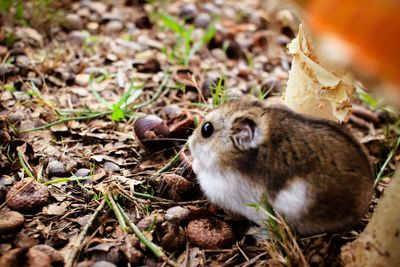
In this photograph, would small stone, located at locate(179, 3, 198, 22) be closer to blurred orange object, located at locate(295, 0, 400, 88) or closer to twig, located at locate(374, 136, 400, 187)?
twig, located at locate(374, 136, 400, 187)

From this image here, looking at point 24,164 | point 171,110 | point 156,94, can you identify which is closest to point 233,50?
point 156,94

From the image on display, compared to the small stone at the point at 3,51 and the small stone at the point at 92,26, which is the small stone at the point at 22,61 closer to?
the small stone at the point at 3,51

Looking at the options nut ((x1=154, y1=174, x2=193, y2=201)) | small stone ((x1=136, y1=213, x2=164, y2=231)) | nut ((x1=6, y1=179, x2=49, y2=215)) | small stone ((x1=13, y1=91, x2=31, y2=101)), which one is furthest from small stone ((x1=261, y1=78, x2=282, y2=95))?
nut ((x1=6, y1=179, x2=49, y2=215))

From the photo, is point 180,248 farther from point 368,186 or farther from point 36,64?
point 36,64

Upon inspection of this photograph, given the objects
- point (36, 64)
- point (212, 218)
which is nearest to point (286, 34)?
point (36, 64)

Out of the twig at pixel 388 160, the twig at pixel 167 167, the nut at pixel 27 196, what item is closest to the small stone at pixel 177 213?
the twig at pixel 167 167

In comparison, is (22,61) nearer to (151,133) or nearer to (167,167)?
(151,133)
